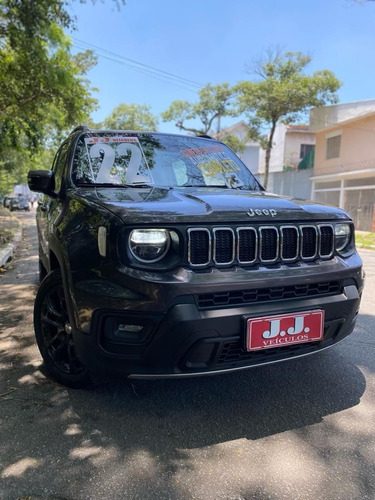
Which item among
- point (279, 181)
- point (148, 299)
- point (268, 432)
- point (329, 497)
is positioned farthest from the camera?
point (279, 181)

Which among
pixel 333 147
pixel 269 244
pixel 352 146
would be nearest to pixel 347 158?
pixel 352 146

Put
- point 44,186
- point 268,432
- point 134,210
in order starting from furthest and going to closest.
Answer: point 44,186, point 268,432, point 134,210

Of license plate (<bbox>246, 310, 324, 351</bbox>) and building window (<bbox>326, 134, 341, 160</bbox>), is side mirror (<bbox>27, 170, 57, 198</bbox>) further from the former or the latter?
building window (<bbox>326, 134, 341, 160</bbox>)

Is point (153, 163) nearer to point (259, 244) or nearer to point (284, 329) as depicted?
point (259, 244)

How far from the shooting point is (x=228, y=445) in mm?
2266

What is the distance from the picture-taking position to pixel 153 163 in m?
3.38

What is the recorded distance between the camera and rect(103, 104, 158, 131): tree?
1743 inches

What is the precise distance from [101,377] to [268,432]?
1.05 meters

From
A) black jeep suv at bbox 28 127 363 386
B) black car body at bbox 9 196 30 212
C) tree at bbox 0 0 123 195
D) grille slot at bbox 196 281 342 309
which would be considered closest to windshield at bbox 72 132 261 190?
black jeep suv at bbox 28 127 363 386

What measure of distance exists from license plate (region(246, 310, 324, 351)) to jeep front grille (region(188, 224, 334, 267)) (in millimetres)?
339

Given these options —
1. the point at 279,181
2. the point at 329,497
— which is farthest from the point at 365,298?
the point at 279,181

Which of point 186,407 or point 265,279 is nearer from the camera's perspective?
point 265,279

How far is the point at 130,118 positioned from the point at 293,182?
950 inches

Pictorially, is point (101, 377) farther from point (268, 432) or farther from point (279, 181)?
point (279, 181)
